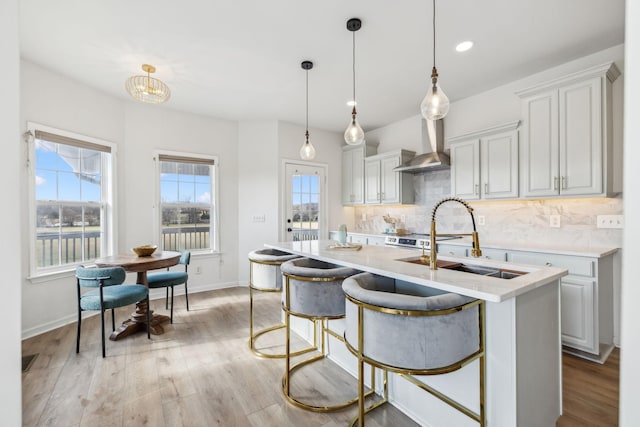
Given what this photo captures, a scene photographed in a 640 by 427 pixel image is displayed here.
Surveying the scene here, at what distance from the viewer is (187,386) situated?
208cm

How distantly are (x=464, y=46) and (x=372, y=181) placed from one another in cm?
247

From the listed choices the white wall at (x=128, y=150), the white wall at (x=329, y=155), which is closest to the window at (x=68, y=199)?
the white wall at (x=128, y=150)

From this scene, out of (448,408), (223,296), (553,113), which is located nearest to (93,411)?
(448,408)

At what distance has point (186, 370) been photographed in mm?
2289

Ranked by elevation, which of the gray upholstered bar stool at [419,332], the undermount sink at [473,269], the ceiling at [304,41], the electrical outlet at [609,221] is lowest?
the gray upholstered bar stool at [419,332]

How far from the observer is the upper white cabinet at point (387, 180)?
4.42 meters

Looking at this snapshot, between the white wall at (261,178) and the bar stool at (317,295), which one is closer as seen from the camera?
the bar stool at (317,295)

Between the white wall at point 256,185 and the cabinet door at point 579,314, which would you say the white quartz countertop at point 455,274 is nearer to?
the cabinet door at point 579,314

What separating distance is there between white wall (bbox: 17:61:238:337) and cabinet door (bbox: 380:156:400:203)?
7.91 feet

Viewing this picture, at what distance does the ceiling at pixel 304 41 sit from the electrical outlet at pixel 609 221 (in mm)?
1559

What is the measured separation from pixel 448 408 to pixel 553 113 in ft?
9.11

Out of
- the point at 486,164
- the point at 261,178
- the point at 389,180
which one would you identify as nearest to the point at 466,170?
the point at 486,164

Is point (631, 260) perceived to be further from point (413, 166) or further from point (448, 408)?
point (413, 166)

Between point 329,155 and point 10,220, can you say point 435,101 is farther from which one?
point 329,155
